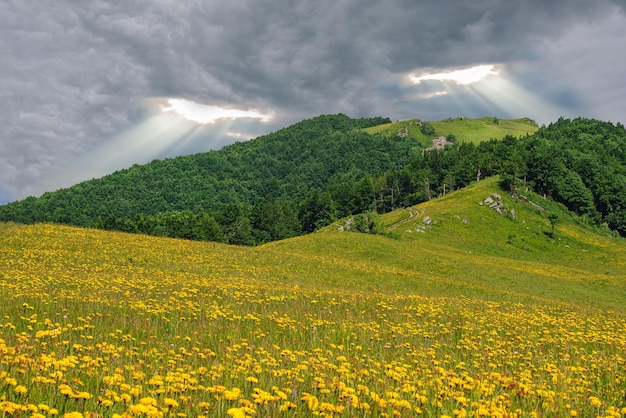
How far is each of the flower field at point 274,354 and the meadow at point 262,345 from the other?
0.15 ft

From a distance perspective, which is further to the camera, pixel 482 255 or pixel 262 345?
pixel 482 255

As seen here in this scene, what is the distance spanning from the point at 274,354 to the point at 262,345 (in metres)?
0.83

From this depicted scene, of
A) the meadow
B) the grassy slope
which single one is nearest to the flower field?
the meadow

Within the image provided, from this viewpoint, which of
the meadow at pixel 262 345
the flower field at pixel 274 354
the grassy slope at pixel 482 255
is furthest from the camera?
the grassy slope at pixel 482 255

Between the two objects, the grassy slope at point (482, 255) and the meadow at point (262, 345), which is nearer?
the meadow at point (262, 345)

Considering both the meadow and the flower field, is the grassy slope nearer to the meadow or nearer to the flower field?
the meadow

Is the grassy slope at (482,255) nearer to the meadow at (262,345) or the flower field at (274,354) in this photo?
the meadow at (262,345)

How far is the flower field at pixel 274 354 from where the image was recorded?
520cm

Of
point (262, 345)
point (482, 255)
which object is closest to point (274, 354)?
point (262, 345)

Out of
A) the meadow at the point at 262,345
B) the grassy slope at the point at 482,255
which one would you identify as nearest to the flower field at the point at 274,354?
the meadow at the point at 262,345

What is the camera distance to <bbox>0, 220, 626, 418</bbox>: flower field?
5.20m

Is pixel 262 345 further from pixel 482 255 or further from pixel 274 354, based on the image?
pixel 482 255

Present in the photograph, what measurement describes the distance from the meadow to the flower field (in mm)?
46

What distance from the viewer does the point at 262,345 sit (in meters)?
9.09
